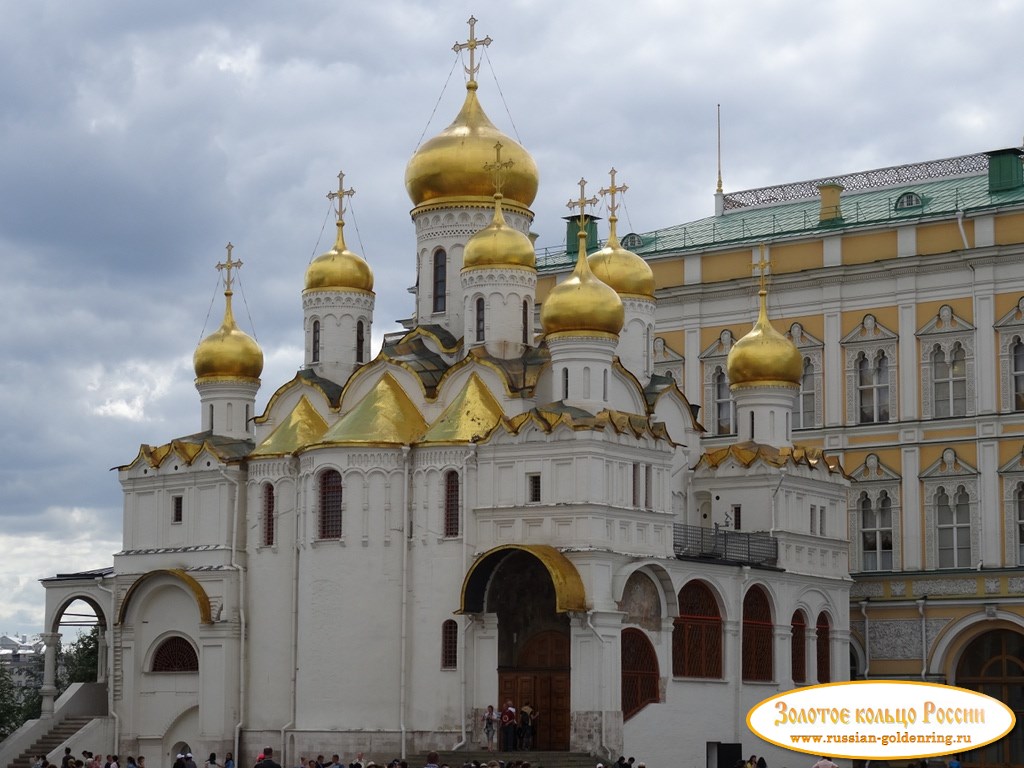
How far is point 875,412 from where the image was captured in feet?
148

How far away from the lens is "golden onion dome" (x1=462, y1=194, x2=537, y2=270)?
38969 millimetres

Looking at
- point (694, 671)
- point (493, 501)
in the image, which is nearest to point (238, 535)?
point (493, 501)

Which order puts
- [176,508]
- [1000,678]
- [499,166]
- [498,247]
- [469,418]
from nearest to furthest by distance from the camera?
[469,418] → [498,247] → [499,166] → [176,508] → [1000,678]

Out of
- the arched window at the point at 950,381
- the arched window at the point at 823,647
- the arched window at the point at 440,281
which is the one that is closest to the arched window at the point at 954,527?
the arched window at the point at 950,381

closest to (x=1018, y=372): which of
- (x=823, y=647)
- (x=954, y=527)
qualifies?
(x=954, y=527)

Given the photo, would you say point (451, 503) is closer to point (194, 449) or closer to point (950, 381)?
point (194, 449)

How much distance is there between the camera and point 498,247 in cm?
3897

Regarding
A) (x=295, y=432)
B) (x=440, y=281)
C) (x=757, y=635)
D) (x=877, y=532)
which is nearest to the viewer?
(x=757, y=635)

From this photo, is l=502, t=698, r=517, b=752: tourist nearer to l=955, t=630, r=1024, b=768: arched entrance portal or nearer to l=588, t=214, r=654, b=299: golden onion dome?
l=588, t=214, r=654, b=299: golden onion dome

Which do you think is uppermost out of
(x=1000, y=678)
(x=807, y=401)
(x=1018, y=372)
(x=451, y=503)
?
(x=1018, y=372)

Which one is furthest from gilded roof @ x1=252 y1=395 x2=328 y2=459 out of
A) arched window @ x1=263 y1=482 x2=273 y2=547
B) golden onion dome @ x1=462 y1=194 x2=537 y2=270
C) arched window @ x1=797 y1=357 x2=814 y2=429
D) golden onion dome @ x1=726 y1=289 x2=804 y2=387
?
arched window @ x1=797 y1=357 x2=814 y2=429

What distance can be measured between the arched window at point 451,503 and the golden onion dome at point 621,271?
705cm

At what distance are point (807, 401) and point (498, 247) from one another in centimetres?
1093

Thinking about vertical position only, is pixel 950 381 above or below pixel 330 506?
above
